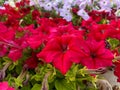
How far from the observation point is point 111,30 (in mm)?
1338

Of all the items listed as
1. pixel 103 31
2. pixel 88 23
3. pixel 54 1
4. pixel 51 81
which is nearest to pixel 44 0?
pixel 54 1

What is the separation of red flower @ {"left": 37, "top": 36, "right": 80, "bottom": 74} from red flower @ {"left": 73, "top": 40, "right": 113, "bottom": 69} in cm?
2

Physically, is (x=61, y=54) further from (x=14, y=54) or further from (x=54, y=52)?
(x=14, y=54)

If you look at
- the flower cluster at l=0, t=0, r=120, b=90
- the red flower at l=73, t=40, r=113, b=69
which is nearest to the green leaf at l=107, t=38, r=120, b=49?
the flower cluster at l=0, t=0, r=120, b=90

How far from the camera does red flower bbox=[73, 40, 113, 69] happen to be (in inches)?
41.6

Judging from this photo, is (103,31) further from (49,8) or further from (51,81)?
(49,8)

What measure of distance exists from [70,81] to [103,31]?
0.29 m

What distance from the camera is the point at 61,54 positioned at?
1.06m

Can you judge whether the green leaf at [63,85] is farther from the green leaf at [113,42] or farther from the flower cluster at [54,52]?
the green leaf at [113,42]

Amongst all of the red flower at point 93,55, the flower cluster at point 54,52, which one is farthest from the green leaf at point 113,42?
the red flower at point 93,55

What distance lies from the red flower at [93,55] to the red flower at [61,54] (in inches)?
0.9

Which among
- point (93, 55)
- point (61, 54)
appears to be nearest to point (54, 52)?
point (61, 54)

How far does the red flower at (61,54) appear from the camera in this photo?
104 cm

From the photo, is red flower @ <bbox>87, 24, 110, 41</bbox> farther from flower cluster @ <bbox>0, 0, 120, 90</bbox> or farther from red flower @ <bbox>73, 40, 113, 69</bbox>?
red flower @ <bbox>73, 40, 113, 69</bbox>
